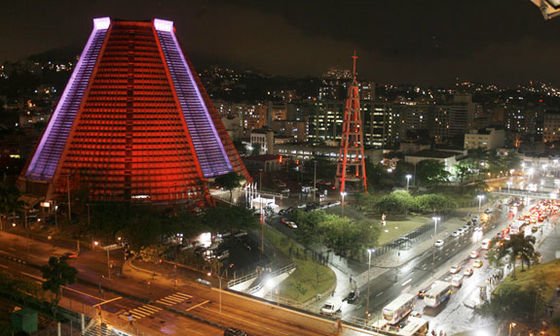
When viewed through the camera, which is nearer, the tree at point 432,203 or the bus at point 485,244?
the bus at point 485,244

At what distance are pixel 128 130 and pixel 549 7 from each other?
39.4 m

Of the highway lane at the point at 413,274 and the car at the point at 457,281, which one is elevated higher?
the car at the point at 457,281

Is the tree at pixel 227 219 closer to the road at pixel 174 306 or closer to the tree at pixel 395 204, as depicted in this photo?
the road at pixel 174 306

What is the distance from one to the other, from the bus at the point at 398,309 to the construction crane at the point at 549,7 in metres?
21.7

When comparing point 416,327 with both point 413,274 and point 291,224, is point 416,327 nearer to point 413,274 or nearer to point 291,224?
point 413,274

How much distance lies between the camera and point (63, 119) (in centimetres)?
4641

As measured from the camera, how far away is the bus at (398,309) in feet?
94.3

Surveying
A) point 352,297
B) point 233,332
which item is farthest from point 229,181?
point 233,332

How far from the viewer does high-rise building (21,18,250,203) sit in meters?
44.3

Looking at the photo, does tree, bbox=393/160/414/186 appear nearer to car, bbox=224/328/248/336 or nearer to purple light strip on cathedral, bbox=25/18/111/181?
purple light strip on cathedral, bbox=25/18/111/181

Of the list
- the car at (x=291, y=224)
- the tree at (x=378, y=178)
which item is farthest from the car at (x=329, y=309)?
the tree at (x=378, y=178)

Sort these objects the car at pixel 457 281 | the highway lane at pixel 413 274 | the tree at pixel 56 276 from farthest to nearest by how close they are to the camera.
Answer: the car at pixel 457 281, the highway lane at pixel 413 274, the tree at pixel 56 276

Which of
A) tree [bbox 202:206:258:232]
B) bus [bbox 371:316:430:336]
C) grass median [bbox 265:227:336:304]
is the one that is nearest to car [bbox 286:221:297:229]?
grass median [bbox 265:227:336:304]

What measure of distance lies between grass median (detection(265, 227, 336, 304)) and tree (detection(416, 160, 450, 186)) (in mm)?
33388
